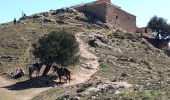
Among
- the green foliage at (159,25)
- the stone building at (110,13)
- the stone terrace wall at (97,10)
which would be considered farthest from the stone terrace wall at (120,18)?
the green foliage at (159,25)

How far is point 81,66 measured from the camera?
2069 inches

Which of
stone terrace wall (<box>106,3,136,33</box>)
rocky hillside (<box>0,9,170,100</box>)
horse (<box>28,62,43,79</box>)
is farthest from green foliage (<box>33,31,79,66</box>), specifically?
stone terrace wall (<box>106,3,136,33</box>)

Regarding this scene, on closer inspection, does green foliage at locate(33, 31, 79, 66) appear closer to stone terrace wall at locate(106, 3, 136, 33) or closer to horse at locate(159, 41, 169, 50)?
stone terrace wall at locate(106, 3, 136, 33)

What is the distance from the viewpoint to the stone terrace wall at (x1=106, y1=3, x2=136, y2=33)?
268 ft

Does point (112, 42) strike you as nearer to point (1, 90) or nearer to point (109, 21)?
point (109, 21)

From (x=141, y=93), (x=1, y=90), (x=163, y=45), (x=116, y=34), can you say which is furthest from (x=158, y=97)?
(x=163, y=45)

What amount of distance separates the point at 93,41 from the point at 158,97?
42338 mm

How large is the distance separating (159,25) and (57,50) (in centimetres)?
4866

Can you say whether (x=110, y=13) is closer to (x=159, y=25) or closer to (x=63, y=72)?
(x=159, y=25)

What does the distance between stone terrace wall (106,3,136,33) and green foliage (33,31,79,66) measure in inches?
1345

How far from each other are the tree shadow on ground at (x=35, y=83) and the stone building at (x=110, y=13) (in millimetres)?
37820

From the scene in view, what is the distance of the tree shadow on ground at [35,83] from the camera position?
134ft

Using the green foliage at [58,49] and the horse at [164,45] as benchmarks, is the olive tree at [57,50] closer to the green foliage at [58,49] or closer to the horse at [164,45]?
the green foliage at [58,49]

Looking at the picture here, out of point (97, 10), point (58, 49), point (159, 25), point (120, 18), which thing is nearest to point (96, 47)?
point (58, 49)
